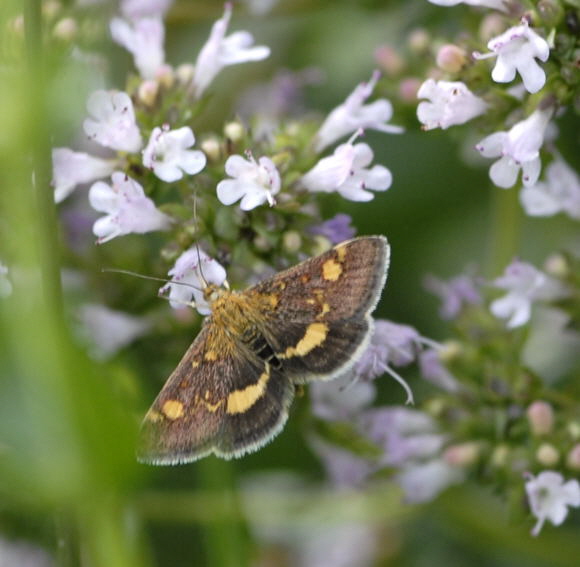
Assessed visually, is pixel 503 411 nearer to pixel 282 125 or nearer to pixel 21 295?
pixel 282 125

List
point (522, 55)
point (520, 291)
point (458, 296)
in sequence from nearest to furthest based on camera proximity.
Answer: point (522, 55) → point (520, 291) → point (458, 296)

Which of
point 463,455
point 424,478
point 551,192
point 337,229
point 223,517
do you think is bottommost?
point 424,478

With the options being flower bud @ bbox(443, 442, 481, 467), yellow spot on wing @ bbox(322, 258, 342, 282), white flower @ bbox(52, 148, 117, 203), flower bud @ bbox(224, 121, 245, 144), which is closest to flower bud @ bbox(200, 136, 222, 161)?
flower bud @ bbox(224, 121, 245, 144)

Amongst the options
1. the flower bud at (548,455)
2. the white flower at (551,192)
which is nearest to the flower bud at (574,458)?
the flower bud at (548,455)

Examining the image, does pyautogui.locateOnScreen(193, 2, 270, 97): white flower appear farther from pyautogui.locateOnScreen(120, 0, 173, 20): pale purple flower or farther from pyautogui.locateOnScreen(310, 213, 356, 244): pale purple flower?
pyautogui.locateOnScreen(310, 213, 356, 244): pale purple flower

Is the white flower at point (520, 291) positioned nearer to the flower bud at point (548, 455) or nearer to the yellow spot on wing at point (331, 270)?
the flower bud at point (548, 455)

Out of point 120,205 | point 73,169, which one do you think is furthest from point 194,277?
point 73,169

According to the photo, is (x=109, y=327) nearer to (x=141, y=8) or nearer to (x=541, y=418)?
(x=141, y=8)
